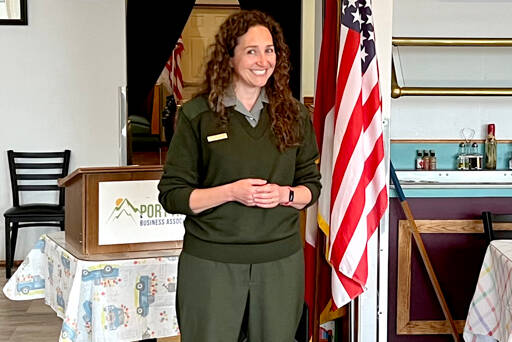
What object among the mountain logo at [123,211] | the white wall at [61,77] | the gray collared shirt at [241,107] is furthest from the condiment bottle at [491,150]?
the white wall at [61,77]

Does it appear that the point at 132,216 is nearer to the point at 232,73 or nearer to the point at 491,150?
the point at 232,73

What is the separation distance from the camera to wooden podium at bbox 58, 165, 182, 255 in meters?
2.54

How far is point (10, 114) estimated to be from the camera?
19.9 feet

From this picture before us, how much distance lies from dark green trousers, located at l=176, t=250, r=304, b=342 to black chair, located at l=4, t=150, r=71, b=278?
12.1ft

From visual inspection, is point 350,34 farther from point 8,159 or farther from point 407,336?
point 8,159

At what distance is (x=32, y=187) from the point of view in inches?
236

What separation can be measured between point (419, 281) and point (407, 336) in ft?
0.92

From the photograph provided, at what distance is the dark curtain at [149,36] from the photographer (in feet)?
19.4

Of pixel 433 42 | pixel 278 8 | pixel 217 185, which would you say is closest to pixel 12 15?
pixel 278 8

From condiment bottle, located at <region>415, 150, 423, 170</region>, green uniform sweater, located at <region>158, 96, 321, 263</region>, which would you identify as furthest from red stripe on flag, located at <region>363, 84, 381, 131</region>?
condiment bottle, located at <region>415, 150, 423, 170</region>

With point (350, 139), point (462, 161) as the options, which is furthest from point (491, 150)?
point (350, 139)

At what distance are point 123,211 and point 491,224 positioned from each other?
68.0 inches

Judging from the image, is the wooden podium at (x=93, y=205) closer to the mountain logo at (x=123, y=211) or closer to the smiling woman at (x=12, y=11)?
the mountain logo at (x=123, y=211)

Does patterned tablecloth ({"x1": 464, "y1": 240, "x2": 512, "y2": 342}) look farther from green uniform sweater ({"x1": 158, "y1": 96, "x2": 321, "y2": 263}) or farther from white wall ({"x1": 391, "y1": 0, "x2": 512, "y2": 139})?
white wall ({"x1": 391, "y1": 0, "x2": 512, "y2": 139})
